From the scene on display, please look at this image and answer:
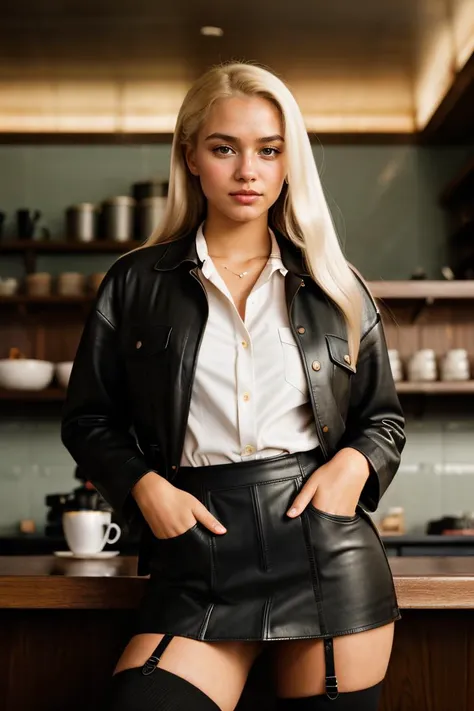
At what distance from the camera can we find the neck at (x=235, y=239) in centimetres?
156

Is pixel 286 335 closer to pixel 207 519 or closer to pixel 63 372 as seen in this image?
pixel 207 519


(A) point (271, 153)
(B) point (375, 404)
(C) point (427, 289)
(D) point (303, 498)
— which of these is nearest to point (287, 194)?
(A) point (271, 153)

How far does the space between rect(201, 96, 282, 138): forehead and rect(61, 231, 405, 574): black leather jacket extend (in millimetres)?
185

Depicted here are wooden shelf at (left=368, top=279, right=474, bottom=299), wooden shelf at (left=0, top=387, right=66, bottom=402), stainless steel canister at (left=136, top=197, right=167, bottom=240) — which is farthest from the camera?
stainless steel canister at (left=136, top=197, right=167, bottom=240)

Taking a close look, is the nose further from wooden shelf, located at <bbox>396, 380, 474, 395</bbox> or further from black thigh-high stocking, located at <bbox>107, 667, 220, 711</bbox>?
wooden shelf, located at <bbox>396, 380, 474, 395</bbox>

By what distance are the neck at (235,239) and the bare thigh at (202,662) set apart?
0.57 m

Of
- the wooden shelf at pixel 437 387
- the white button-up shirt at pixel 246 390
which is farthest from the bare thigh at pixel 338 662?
the wooden shelf at pixel 437 387

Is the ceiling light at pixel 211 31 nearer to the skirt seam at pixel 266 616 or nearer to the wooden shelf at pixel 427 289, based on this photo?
the wooden shelf at pixel 427 289


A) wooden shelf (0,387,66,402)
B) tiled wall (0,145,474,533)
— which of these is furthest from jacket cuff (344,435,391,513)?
tiled wall (0,145,474,533)

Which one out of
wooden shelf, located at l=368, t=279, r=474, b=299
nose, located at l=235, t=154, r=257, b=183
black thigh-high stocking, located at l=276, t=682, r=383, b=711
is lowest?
black thigh-high stocking, located at l=276, t=682, r=383, b=711

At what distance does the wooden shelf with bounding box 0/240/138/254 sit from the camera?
16.8 ft

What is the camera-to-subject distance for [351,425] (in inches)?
61.9

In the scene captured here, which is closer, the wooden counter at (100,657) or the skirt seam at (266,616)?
the skirt seam at (266,616)

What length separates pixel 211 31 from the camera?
4.84m
